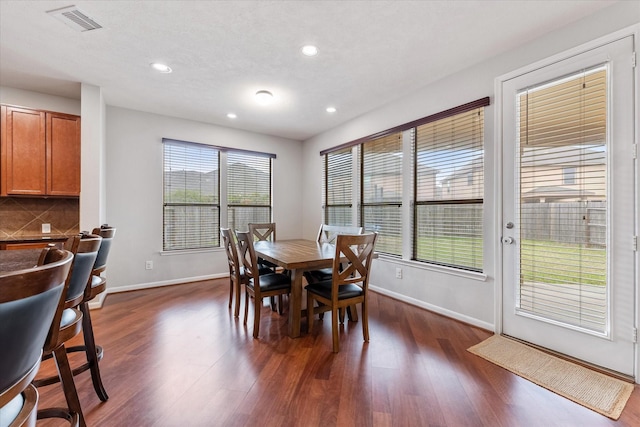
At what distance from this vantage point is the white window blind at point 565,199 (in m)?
2.10

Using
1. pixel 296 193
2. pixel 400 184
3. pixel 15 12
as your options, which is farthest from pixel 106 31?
pixel 296 193

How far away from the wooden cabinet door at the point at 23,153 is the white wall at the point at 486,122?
4302 millimetres

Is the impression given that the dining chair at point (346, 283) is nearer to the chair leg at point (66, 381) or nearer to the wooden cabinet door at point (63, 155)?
the chair leg at point (66, 381)

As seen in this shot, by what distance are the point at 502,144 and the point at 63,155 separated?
5087mm

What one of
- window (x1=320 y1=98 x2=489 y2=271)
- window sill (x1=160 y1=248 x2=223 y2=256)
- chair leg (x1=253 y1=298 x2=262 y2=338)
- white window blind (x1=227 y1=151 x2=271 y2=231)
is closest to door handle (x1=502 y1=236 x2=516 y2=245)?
window (x1=320 y1=98 x2=489 y2=271)

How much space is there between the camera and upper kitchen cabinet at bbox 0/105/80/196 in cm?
321

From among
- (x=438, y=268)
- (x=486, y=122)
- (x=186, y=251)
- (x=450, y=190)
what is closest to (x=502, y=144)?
(x=486, y=122)

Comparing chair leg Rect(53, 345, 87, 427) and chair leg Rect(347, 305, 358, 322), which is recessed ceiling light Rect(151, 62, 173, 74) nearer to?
chair leg Rect(53, 345, 87, 427)

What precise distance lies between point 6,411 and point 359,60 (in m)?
3.16

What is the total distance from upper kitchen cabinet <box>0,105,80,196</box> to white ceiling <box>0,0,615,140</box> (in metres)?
0.44

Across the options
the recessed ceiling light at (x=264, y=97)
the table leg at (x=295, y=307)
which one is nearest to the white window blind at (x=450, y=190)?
the table leg at (x=295, y=307)

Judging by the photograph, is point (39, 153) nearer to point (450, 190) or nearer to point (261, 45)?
point (261, 45)

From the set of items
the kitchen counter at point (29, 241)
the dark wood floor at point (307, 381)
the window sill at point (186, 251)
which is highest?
the kitchen counter at point (29, 241)

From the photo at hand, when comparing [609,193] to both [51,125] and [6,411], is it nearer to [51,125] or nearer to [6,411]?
[6,411]
